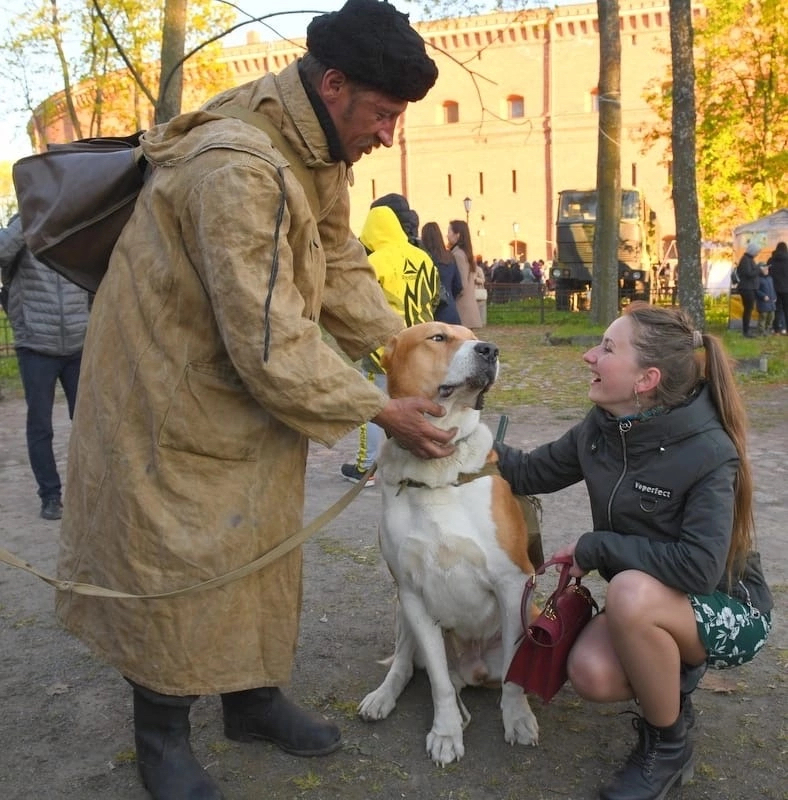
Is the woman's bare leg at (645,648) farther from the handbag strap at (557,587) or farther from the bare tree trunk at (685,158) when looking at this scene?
the bare tree trunk at (685,158)

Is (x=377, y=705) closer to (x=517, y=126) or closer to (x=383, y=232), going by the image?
(x=383, y=232)

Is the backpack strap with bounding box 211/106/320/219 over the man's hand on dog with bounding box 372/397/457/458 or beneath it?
over

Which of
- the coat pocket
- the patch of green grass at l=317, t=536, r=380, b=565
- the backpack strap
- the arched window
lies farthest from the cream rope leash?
the arched window

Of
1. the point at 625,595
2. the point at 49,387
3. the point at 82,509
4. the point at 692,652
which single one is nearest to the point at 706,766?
the point at 692,652

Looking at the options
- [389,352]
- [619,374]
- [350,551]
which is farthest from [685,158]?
[619,374]

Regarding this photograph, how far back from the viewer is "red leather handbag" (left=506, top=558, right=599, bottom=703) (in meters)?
2.73

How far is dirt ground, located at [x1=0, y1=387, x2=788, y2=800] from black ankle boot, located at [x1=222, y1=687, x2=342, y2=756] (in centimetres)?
4

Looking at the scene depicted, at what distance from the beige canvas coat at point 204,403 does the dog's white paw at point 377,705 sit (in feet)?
2.02

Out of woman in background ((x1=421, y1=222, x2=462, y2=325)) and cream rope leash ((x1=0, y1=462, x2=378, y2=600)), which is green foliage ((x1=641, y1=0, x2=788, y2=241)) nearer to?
woman in background ((x1=421, y1=222, x2=462, y2=325))

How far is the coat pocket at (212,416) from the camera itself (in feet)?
7.82

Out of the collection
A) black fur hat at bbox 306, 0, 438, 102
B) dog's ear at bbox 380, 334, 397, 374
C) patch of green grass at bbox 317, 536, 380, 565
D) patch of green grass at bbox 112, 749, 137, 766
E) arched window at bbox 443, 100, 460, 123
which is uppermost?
arched window at bbox 443, 100, 460, 123

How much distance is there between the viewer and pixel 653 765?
2.59 meters

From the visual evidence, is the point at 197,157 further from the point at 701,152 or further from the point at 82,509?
the point at 701,152

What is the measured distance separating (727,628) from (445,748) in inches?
38.4
